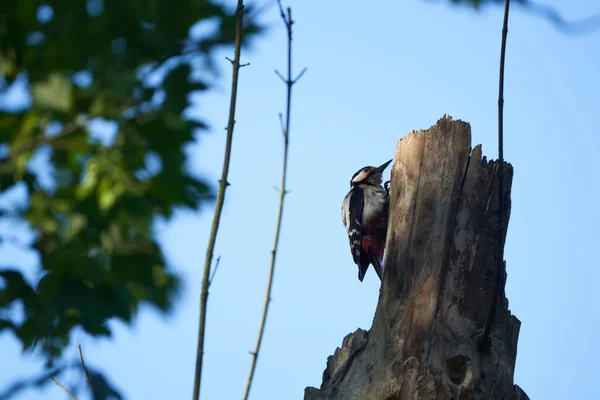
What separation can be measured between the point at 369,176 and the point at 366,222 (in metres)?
0.94

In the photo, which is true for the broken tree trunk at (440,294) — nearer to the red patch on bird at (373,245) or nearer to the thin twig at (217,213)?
the thin twig at (217,213)

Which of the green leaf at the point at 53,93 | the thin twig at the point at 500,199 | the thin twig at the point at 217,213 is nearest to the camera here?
the green leaf at the point at 53,93

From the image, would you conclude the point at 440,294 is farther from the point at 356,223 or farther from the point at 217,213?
the point at 356,223

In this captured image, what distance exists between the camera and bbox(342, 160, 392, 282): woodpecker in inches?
257

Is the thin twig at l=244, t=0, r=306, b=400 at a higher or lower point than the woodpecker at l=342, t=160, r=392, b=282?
lower

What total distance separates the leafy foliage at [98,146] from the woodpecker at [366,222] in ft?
15.8

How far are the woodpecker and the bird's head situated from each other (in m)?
0.21

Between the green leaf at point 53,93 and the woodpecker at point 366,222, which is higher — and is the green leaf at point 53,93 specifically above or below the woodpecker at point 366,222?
below

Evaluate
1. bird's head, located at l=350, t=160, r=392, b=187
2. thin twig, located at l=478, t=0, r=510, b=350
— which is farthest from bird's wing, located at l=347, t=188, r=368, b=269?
thin twig, located at l=478, t=0, r=510, b=350

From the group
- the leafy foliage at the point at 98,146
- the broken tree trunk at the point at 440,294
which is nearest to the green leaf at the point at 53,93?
the leafy foliage at the point at 98,146

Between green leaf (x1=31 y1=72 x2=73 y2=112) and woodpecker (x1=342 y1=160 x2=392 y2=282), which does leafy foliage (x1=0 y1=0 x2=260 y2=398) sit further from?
woodpecker (x1=342 y1=160 x2=392 y2=282)

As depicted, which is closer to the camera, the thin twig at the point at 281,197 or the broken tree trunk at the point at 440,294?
the thin twig at the point at 281,197

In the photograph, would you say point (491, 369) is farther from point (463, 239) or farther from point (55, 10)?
point (55, 10)

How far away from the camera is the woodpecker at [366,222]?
6.54 m
